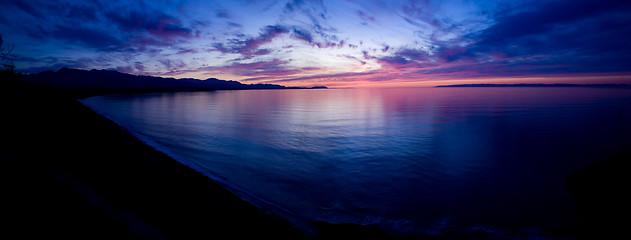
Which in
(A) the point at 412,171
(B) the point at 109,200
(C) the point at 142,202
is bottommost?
(A) the point at 412,171

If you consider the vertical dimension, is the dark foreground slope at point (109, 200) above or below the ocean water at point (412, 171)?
above

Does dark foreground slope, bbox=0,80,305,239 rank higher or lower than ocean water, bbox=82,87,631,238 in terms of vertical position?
higher

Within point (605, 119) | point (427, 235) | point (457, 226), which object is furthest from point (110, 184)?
point (605, 119)

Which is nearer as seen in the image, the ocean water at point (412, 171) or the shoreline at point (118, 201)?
the shoreline at point (118, 201)

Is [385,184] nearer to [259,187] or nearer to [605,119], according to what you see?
[259,187]

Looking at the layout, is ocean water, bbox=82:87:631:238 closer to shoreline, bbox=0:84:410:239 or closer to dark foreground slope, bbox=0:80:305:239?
shoreline, bbox=0:84:410:239

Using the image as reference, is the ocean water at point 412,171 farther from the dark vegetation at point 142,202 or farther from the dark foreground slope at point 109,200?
the dark foreground slope at point 109,200

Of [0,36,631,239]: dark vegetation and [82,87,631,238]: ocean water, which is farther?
[82,87,631,238]: ocean water

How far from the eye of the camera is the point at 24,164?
187 inches

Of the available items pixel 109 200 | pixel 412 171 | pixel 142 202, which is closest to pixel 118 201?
pixel 109 200

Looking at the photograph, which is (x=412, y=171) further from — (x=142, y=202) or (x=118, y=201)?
(x=118, y=201)

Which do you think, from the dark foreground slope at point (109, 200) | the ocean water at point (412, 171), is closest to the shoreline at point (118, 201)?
the dark foreground slope at point (109, 200)

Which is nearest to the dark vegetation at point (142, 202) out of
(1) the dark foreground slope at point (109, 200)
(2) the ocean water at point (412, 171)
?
(1) the dark foreground slope at point (109, 200)

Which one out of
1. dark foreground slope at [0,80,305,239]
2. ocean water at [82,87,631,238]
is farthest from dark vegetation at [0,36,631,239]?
ocean water at [82,87,631,238]
